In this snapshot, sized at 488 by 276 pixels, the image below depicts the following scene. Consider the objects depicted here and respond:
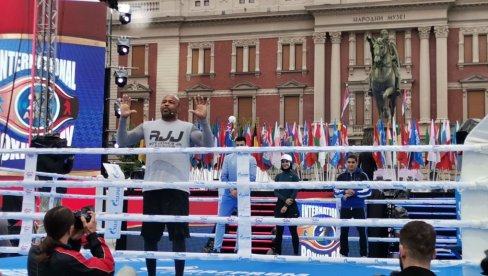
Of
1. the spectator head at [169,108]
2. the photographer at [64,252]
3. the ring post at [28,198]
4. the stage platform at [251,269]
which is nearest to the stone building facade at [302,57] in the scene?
the stage platform at [251,269]

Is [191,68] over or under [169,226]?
over

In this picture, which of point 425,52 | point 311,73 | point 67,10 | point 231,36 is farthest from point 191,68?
point 67,10

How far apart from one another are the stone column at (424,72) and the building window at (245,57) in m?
12.4

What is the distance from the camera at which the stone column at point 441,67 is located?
136ft

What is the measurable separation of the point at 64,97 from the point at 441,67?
30415mm

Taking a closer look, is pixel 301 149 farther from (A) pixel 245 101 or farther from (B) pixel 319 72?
(A) pixel 245 101

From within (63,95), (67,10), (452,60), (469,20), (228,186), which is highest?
(469,20)

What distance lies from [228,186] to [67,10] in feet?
54.7

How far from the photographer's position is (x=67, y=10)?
20.1 metres

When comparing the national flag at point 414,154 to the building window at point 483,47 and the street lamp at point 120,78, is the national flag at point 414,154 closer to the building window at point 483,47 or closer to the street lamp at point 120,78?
the building window at point 483,47

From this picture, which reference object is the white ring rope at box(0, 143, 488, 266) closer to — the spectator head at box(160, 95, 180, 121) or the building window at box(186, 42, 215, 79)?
the spectator head at box(160, 95, 180, 121)

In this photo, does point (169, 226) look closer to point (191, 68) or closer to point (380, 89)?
point (380, 89)

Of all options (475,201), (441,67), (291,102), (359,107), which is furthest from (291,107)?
(475,201)

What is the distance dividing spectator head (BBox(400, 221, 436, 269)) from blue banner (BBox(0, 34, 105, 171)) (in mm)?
16243
